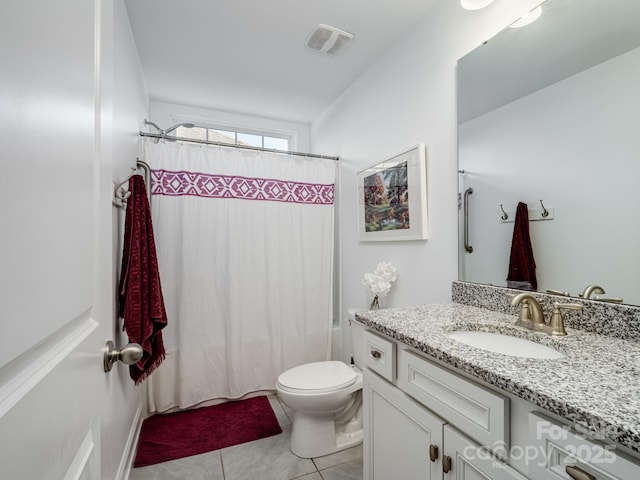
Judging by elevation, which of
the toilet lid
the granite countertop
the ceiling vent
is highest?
the ceiling vent

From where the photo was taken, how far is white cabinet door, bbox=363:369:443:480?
898 millimetres

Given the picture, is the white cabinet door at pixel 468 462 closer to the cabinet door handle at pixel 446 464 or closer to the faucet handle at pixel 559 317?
the cabinet door handle at pixel 446 464

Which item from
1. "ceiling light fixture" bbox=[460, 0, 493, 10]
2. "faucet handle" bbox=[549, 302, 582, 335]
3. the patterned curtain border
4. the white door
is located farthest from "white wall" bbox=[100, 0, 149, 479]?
"faucet handle" bbox=[549, 302, 582, 335]

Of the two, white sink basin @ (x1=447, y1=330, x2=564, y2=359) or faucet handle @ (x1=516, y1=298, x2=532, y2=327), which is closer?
white sink basin @ (x1=447, y1=330, x2=564, y2=359)

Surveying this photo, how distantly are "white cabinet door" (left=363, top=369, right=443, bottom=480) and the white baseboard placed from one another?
1141 mm

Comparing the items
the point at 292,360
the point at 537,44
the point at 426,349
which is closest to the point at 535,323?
the point at 426,349

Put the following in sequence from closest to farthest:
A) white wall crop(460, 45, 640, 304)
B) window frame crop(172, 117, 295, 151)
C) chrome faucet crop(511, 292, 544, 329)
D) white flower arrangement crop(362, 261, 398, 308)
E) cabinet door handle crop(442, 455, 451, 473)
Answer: cabinet door handle crop(442, 455, 451, 473)
white wall crop(460, 45, 640, 304)
chrome faucet crop(511, 292, 544, 329)
white flower arrangement crop(362, 261, 398, 308)
window frame crop(172, 117, 295, 151)

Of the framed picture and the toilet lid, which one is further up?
the framed picture

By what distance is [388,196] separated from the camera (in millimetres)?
1943

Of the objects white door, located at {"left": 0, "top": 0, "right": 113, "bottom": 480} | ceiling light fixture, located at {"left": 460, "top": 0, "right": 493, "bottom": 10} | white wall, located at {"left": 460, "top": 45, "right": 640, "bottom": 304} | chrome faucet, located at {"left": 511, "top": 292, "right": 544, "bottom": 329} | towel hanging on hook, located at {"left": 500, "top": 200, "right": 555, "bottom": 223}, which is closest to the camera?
white door, located at {"left": 0, "top": 0, "right": 113, "bottom": 480}

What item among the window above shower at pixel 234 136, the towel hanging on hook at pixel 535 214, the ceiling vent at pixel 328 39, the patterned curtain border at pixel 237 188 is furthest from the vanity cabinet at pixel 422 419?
the window above shower at pixel 234 136

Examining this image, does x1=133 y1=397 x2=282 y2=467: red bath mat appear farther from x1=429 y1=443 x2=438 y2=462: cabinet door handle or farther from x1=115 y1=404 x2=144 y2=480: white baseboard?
x1=429 y1=443 x2=438 y2=462: cabinet door handle

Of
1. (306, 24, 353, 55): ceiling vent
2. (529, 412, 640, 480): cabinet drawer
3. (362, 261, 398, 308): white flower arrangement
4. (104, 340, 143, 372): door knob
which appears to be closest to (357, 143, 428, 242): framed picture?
(362, 261, 398, 308): white flower arrangement

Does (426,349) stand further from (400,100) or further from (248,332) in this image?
(248,332)
